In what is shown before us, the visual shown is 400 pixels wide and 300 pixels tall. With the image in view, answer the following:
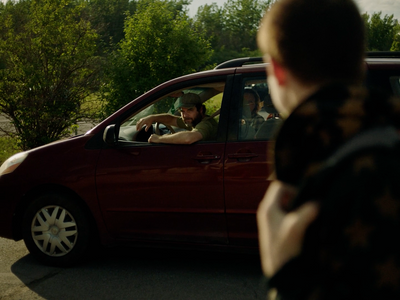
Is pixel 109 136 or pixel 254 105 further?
pixel 109 136

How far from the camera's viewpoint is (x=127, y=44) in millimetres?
11453

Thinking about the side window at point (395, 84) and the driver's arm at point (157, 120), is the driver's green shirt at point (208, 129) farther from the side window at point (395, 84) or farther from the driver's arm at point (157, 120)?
the side window at point (395, 84)

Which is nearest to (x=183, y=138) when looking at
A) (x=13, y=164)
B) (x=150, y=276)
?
(x=150, y=276)

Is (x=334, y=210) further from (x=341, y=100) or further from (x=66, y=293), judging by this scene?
(x=66, y=293)

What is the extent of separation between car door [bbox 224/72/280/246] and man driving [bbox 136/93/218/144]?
29cm

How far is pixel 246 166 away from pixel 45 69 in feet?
24.6

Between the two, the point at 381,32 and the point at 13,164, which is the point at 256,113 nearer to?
the point at 13,164

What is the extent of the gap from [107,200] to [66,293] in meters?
0.83

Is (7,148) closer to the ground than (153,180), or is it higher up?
closer to the ground

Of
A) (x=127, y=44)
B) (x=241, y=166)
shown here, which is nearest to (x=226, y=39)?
(x=127, y=44)

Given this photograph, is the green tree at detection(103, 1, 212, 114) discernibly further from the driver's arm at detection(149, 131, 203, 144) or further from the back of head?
the back of head

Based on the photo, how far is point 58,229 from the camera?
4.70 m

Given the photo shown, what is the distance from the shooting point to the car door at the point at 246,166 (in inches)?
160

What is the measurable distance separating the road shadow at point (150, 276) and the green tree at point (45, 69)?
5.88 metres
